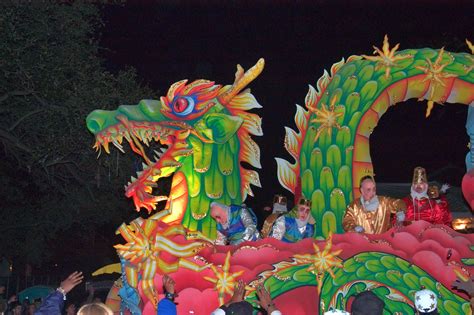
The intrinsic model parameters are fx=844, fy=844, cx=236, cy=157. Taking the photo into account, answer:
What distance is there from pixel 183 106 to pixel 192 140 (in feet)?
1.29

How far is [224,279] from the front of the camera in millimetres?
8477

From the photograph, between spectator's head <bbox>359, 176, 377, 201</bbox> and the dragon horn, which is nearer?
spectator's head <bbox>359, 176, 377, 201</bbox>

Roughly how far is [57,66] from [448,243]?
23.5ft

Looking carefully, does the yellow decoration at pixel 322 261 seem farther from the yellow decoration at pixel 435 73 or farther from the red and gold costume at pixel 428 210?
the yellow decoration at pixel 435 73

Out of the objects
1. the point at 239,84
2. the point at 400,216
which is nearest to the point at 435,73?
the point at 400,216

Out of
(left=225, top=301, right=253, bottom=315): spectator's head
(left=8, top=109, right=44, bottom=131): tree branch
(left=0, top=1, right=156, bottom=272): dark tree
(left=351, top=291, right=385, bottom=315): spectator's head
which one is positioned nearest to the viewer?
(left=351, top=291, right=385, bottom=315): spectator's head

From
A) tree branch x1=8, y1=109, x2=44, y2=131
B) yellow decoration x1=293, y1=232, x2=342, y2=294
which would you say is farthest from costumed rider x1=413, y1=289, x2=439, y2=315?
tree branch x1=8, y1=109, x2=44, y2=131

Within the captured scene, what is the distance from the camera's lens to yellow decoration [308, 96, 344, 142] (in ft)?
30.2

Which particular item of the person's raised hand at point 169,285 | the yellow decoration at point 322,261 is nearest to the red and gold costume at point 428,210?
the yellow decoration at point 322,261

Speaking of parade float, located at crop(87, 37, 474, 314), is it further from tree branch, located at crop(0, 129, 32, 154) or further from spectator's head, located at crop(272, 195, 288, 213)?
tree branch, located at crop(0, 129, 32, 154)

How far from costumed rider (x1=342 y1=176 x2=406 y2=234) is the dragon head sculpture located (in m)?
1.38

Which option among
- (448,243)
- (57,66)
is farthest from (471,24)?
(448,243)

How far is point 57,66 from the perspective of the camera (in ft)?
43.1

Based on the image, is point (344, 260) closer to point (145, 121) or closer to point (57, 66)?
point (145, 121)
